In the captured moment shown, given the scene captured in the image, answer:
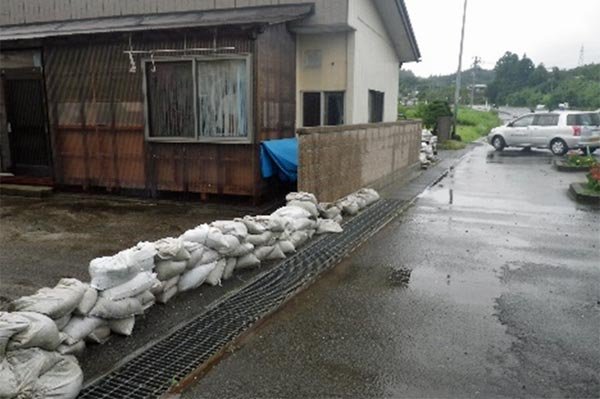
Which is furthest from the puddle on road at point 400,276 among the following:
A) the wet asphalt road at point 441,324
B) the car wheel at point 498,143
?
the car wheel at point 498,143

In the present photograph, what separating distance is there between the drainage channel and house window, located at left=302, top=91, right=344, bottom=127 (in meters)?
4.96

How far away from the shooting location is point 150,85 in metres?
9.07

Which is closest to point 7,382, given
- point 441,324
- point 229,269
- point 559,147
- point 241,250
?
point 229,269

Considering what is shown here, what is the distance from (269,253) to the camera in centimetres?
600

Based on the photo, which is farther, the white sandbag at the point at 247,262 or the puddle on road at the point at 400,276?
the white sandbag at the point at 247,262

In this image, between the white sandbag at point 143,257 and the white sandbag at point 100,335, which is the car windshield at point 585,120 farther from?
the white sandbag at point 100,335

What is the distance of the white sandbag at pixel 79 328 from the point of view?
139 inches

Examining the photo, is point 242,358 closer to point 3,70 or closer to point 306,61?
point 306,61

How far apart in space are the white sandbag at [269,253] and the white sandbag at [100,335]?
84.3 inches

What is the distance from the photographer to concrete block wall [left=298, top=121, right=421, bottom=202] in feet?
25.2

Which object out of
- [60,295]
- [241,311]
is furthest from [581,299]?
[60,295]

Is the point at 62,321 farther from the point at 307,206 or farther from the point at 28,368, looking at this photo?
the point at 307,206

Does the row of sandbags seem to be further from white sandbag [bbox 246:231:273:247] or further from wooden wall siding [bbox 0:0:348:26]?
wooden wall siding [bbox 0:0:348:26]

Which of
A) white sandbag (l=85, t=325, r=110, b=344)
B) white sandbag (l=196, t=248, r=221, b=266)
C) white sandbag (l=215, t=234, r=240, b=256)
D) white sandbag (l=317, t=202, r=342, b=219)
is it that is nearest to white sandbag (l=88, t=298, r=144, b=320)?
white sandbag (l=85, t=325, r=110, b=344)
